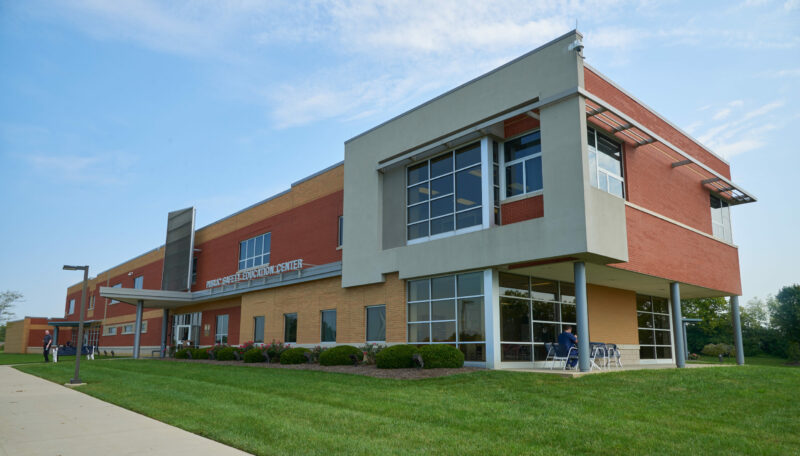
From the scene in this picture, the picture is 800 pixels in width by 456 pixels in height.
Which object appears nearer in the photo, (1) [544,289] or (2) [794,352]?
(1) [544,289]

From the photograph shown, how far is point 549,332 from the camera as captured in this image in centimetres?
1936

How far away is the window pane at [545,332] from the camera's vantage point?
18906mm

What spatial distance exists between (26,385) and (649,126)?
21305mm

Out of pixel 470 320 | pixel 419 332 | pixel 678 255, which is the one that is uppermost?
pixel 678 255

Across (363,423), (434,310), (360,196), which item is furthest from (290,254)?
(363,423)

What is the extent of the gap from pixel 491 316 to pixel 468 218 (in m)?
3.43

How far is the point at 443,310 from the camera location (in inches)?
760

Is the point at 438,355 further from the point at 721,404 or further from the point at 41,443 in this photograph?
the point at 41,443

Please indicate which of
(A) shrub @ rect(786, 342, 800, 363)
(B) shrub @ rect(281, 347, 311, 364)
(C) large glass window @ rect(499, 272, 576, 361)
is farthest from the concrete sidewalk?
(A) shrub @ rect(786, 342, 800, 363)

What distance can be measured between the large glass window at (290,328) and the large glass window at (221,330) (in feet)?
26.5

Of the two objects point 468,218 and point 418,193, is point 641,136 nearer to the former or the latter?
point 468,218

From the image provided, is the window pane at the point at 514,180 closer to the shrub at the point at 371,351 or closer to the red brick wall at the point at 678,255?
the red brick wall at the point at 678,255

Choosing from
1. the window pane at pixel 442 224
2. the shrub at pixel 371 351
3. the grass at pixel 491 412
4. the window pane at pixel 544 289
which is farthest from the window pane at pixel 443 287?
the grass at pixel 491 412

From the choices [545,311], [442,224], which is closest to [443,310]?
[442,224]
